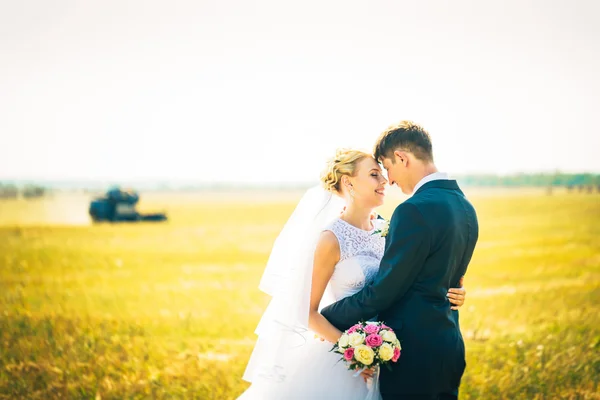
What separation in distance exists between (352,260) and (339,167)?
0.89m

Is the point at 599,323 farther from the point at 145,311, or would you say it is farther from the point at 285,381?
the point at 145,311

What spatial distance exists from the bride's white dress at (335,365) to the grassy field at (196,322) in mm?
2720

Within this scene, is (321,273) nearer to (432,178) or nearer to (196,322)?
(432,178)

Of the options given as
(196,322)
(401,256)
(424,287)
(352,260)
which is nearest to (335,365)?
(352,260)

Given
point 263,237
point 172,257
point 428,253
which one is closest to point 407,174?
point 428,253

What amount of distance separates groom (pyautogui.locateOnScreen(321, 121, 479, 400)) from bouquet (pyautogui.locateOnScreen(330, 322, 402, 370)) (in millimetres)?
157

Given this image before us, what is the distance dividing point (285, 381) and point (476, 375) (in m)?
4.09

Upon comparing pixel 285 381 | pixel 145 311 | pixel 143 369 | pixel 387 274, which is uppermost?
pixel 387 274

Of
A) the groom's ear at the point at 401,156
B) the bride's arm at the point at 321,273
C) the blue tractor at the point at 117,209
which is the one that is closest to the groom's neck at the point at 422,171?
the groom's ear at the point at 401,156

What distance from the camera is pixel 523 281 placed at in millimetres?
19141

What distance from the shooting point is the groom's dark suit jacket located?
427 cm

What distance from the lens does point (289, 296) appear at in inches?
203

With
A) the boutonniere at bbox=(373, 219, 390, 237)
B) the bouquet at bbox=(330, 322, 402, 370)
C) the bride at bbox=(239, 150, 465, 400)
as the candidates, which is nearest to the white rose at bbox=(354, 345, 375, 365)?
the bouquet at bbox=(330, 322, 402, 370)

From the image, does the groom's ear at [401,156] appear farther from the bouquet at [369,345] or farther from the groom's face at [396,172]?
the bouquet at [369,345]
